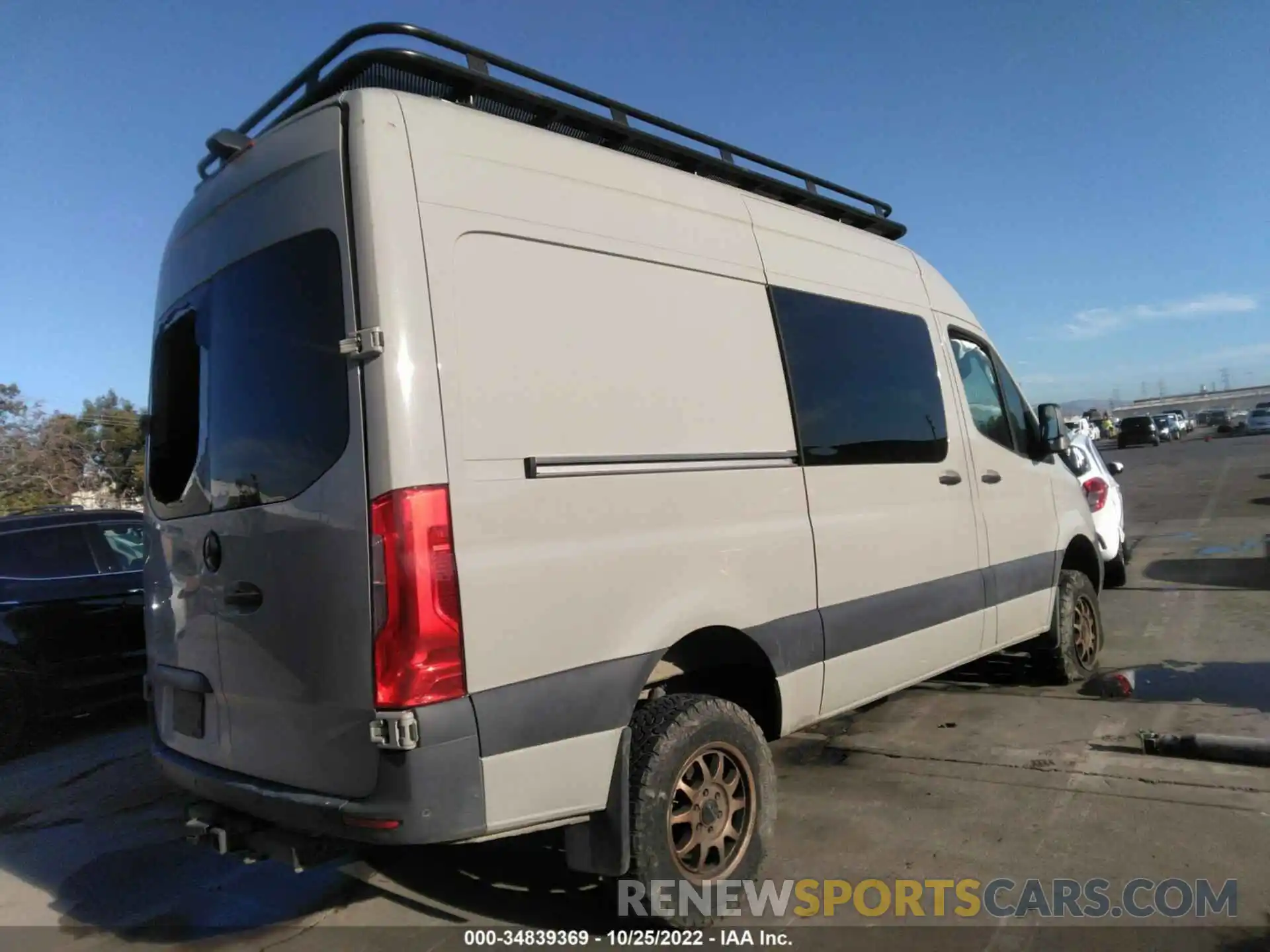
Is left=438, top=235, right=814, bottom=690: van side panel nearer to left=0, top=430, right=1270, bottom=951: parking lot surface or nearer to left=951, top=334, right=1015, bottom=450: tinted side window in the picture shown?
left=0, top=430, right=1270, bottom=951: parking lot surface

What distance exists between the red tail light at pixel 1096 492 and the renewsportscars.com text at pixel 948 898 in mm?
6756

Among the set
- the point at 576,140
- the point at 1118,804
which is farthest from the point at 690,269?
the point at 1118,804

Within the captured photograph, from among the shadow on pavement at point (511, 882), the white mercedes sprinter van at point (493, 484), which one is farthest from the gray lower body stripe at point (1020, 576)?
the shadow on pavement at point (511, 882)

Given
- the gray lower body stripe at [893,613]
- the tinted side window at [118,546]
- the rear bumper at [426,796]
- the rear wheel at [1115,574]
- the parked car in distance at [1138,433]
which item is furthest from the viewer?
the parked car in distance at [1138,433]

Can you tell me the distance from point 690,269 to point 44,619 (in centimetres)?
545

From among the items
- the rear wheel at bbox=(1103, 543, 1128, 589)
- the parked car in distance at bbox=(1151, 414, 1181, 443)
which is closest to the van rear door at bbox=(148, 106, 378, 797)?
the rear wheel at bbox=(1103, 543, 1128, 589)

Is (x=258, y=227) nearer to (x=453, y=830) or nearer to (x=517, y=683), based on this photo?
(x=517, y=683)

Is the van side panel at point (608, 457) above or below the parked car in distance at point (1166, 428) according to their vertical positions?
below

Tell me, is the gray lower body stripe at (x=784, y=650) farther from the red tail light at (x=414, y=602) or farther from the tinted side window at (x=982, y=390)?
the tinted side window at (x=982, y=390)

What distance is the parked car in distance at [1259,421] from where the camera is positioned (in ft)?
178

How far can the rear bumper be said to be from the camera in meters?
2.63

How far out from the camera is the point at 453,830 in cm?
269

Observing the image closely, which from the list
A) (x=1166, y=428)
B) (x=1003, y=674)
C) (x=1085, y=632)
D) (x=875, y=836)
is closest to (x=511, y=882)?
(x=875, y=836)

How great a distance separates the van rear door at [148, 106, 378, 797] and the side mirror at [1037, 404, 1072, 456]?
4665mm
